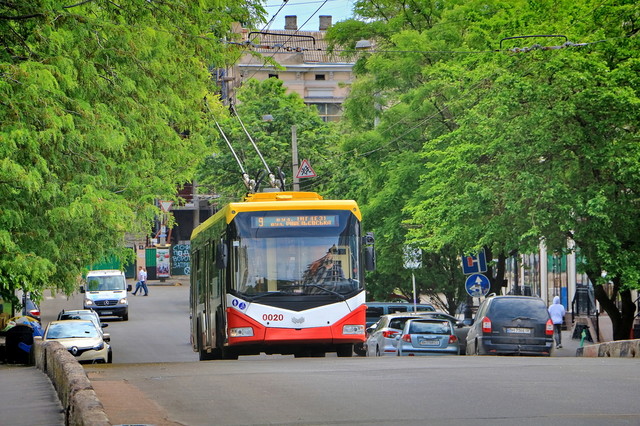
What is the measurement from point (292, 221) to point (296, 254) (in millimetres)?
652

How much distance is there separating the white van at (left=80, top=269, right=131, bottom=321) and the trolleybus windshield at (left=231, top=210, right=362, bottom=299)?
34.6 metres

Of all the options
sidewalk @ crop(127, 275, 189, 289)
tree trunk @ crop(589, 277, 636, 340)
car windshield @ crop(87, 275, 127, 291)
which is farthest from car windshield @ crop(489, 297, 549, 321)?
sidewalk @ crop(127, 275, 189, 289)

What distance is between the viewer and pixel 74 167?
63.8 feet

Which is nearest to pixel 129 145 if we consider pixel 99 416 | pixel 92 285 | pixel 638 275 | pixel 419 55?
pixel 99 416

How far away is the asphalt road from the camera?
1095cm

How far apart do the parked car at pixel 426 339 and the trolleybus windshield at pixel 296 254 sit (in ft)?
22.8

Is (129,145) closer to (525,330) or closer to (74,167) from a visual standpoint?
(74,167)

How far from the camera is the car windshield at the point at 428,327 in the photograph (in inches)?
1133

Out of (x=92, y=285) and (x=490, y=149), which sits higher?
(x=490, y=149)

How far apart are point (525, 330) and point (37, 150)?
47.5ft

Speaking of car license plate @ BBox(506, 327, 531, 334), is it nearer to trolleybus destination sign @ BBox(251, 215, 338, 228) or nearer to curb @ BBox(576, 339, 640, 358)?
curb @ BBox(576, 339, 640, 358)

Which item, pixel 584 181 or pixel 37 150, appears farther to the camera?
pixel 584 181

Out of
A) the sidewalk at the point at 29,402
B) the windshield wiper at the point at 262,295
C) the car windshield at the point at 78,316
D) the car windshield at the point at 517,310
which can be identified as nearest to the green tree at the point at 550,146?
the car windshield at the point at 517,310

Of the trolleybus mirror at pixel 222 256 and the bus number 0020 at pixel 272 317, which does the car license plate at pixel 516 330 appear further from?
the trolleybus mirror at pixel 222 256
